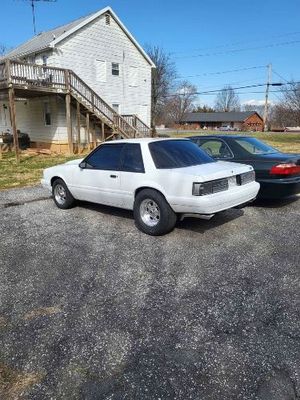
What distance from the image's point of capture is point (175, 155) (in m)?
5.75

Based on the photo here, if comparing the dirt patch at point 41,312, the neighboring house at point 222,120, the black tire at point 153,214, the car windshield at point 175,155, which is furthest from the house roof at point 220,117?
the dirt patch at point 41,312

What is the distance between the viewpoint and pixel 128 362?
2.76 m

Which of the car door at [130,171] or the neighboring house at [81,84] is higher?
the neighboring house at [81,84]

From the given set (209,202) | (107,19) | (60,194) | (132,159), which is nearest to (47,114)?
(107,19)

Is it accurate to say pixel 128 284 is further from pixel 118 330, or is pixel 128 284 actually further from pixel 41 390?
pixel 41 390

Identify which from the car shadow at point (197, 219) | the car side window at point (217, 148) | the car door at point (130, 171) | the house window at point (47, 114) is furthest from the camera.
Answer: the house window at point (47, 114)

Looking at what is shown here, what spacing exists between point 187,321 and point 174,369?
660mm

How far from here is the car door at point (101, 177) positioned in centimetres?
613

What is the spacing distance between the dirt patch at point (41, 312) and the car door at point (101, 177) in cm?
281

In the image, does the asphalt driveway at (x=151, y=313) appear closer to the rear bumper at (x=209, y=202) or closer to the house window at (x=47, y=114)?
the rear bumper at (x=209, y=202)

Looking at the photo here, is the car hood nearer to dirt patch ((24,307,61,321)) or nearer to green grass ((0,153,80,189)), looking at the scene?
dirt patch ((24,307,61,321))

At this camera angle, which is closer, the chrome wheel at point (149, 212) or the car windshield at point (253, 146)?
the chrome wheel at point (149, 212)

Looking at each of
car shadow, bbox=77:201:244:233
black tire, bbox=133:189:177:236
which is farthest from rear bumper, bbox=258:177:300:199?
black tire, bbox=133:189:177:236

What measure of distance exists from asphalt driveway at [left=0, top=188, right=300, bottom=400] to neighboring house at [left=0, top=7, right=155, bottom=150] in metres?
13.9
